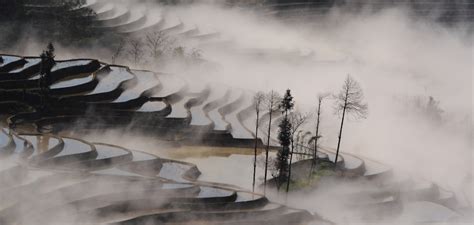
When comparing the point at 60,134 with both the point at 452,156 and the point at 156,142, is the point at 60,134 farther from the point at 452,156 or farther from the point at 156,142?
the point at 452,156

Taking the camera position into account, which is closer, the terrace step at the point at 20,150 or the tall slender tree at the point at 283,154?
the terrace step at the point at 20,150

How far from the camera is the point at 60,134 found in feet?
91.9

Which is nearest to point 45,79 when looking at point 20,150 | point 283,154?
point 20,150

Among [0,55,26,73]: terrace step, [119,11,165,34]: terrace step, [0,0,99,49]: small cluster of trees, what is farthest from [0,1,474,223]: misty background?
[0,55,26,73]: terrace step

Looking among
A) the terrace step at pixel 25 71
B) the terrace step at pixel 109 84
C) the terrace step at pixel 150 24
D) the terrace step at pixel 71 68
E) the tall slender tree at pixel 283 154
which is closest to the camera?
the tall slender tree at pixel 283 154

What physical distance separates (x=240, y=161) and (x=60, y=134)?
6212 mm

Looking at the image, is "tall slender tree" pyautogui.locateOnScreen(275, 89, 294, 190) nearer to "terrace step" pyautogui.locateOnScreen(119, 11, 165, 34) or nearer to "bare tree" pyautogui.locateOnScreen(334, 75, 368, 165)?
"bare tree" pyautogui.locateOnScreen(334, 75, 368, 165)

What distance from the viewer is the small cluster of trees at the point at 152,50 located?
3997 centimetres

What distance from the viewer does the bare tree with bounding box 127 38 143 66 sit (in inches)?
1572

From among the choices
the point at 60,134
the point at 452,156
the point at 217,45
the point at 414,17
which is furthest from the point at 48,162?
the point at 414,17

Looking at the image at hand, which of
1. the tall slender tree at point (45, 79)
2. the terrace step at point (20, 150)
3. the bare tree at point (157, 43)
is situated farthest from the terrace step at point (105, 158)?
the bare tree at point (157, 43)

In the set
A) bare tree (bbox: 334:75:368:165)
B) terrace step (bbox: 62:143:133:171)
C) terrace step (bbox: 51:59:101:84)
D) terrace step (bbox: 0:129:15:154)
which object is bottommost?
terrace step (bbox: 62:143:133:171)

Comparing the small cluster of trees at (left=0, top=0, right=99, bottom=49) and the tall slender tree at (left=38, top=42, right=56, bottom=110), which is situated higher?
the small cluster of trees at (left=0, top=0, right=99, bottom=49)

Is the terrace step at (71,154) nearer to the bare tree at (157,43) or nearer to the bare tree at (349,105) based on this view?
the bare tree at (349,105)
